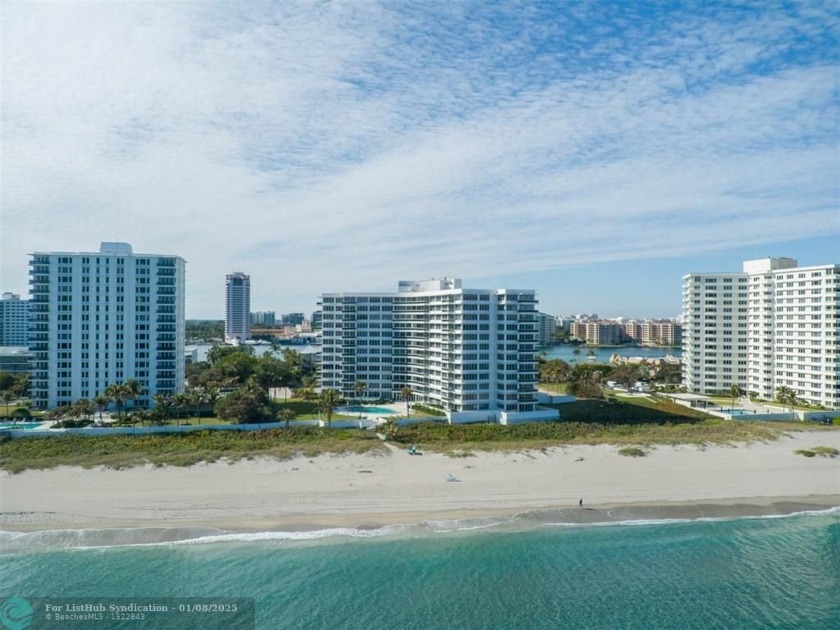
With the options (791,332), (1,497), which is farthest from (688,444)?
(1,497)

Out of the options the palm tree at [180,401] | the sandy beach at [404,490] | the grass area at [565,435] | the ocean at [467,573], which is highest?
the palm tree at [180,401]

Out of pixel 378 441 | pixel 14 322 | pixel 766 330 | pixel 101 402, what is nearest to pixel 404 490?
pixel 378 441

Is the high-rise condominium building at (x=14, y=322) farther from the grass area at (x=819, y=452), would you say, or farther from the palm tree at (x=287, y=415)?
the grass area at (x=819, y=452)

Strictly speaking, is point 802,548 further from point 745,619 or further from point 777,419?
point 777,419

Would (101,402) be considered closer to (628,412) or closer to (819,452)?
(628,412)

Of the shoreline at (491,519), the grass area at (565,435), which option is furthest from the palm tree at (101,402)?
the grass area at (565,435)
